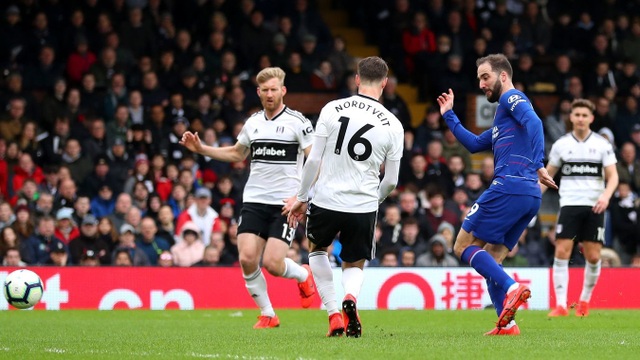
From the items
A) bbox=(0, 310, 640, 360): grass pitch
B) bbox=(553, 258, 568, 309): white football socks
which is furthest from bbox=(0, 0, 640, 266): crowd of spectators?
bbox=(553, 258, 568, 309): white football socks

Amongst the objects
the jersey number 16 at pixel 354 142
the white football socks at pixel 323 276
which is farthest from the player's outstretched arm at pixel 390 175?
the white football socks at pixel 323 276

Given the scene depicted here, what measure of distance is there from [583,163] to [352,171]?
5.31m

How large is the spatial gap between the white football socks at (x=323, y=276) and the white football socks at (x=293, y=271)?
60.2 inches

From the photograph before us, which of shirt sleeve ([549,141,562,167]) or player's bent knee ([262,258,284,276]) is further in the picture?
shirt sleeve ([549,141,562,167])

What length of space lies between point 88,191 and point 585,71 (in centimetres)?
1041

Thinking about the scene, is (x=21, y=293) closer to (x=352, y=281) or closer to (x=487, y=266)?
(x=352, y=281)

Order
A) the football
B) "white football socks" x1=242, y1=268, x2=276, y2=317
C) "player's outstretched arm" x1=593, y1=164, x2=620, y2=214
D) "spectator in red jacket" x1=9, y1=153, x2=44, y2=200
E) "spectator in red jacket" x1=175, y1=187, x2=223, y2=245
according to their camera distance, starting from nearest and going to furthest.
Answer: the football → "white football socks" x1=242, y1=268, x2=276, y2=317 → "player's outstretched arm" x1=593, y1=164, x2=620, y2=214 → "spectator in red jacket" x1=175, y1=187, x2=223, y2=245 → "spectator in red jacket" x1=9, y1=153, x2=44, y2=200

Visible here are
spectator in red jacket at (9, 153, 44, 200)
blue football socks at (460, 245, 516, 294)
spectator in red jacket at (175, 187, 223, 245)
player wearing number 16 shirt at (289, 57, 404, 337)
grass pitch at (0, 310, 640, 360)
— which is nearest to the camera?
grass pitch at (0, 310, 640, 360)

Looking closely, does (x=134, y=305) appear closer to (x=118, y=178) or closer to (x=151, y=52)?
(x=118, y=178)

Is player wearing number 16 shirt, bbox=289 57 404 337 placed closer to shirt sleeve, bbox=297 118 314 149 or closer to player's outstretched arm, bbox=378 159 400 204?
player's outstretched arm, bbox=378 159 400 204

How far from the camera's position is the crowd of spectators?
61.0ft

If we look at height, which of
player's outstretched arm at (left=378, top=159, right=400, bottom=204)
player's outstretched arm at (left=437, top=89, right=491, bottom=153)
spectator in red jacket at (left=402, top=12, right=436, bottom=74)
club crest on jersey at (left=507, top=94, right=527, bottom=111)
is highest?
spectator in red jacket at (left=402, top=12, right=436, bottom=74)

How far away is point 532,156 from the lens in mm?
10609

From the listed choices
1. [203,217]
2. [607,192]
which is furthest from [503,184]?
[203,217]
